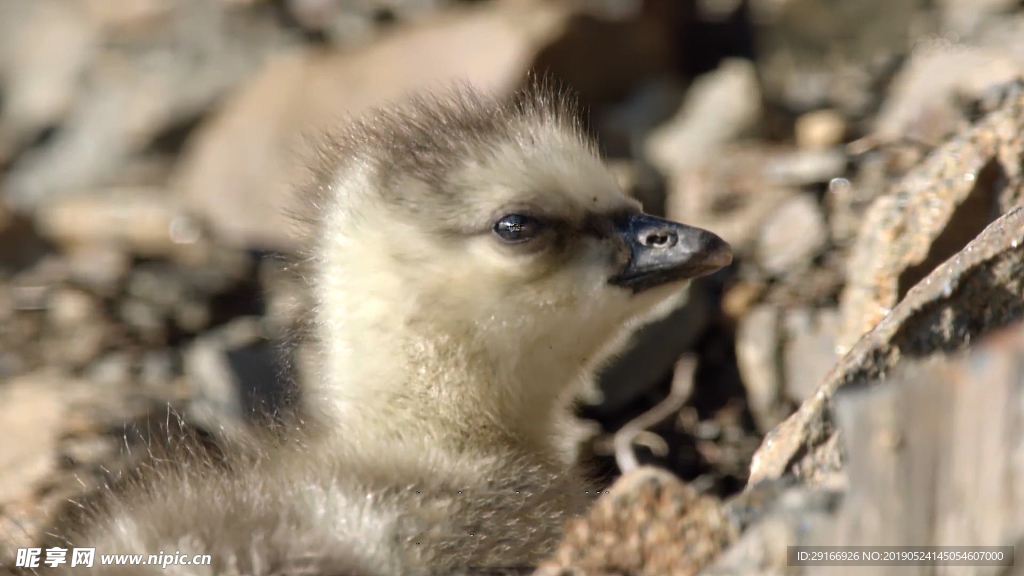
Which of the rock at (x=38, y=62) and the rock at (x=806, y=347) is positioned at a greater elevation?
the rock at (x=38, y=62)

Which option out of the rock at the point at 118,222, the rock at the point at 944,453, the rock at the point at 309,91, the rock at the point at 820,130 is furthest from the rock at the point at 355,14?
the rock at the point at 944,453

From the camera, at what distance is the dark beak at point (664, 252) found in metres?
2.61

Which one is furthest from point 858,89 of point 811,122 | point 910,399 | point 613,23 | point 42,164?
point 42,164

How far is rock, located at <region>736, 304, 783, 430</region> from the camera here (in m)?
3.55

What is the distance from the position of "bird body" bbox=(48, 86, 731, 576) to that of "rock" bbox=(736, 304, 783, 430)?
925 millimetres

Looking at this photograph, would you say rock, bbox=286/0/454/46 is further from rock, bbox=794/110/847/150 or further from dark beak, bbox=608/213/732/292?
dark beak, bbox=608/213/732/292

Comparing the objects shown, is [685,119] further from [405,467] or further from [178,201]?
[405,467]

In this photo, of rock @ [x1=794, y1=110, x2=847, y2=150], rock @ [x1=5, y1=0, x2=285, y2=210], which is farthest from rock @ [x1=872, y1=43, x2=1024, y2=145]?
rock @ [x1=5, y1=0, x2=285, y2=210]

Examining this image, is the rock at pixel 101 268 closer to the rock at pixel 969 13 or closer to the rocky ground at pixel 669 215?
the rocky ground at pixel 669 215

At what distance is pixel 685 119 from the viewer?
5.64 meters

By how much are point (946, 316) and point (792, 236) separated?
188cm

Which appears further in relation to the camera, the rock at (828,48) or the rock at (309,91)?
the rock at (309,91)

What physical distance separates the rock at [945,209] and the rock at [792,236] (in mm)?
967

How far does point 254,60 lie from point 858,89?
12.0 ft
